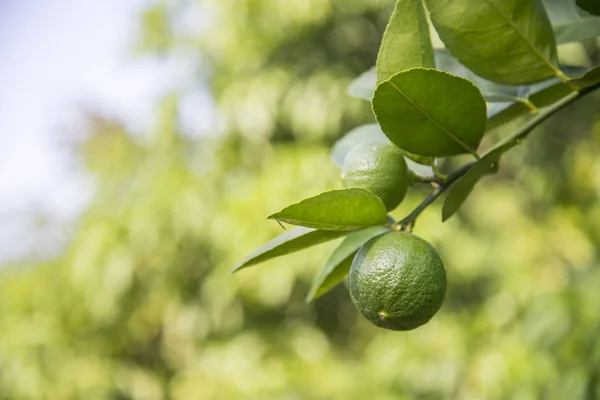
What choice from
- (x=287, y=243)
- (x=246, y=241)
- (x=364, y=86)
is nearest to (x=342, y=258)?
(x=287, y=243)

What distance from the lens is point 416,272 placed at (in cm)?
32

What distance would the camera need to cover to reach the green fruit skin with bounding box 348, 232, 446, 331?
0.32 metres

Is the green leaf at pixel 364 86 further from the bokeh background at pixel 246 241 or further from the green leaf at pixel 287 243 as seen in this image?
the bokeh background at pixel 246 241

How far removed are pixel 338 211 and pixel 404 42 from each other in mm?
96

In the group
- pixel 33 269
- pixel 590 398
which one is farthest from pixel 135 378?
pixel 590 398

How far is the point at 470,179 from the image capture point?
351 millimetres

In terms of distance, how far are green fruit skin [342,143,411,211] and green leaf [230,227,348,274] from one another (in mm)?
30

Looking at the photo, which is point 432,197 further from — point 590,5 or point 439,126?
point 590,5

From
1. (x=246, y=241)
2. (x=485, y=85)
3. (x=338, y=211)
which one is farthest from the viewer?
(x=246, y=241)

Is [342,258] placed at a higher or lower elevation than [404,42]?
lower

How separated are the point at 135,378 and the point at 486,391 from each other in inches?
78.8

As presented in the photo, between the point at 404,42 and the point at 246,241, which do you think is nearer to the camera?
the point at 404,42

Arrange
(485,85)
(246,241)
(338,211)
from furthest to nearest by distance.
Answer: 1. (246,241)
2. (485,85)
3. (338,211)

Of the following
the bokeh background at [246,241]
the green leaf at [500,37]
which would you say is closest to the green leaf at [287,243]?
the green leaf at [500,37]
